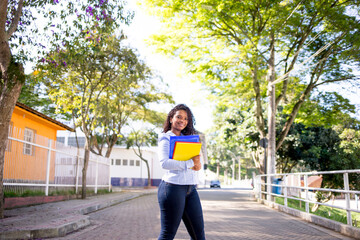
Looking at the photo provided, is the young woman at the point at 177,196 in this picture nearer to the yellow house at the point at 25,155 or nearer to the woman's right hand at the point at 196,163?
the woman's right hand at the point at 196,163

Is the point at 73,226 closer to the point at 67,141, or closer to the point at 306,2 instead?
the point at 306,2

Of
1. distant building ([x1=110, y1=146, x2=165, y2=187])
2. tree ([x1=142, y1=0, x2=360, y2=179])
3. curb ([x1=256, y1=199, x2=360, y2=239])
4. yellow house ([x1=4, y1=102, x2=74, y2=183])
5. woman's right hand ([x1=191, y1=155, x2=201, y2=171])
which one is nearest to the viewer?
woman's right hand ([x1=191, y1=155, x2=201, y2=171])

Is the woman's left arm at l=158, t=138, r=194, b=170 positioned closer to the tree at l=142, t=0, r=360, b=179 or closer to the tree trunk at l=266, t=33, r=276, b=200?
the tree at l=142, t=0, r=360, b=179

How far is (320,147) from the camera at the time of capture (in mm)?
23750

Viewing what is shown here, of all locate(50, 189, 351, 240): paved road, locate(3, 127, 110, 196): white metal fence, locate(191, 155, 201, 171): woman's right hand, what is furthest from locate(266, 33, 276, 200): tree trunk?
locate(191, 155, 201, 171): woman's right hand

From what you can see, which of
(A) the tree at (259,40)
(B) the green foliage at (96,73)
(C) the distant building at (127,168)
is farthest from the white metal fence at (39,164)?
(C) the distant building at (127,168)

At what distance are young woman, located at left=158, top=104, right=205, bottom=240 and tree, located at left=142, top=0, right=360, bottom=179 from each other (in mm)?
11088

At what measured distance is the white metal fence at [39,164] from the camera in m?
9.67

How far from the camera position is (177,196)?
2910 mm

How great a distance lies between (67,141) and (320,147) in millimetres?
31031

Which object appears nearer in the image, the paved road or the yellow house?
the paved road

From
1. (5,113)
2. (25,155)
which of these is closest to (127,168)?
(25,155)

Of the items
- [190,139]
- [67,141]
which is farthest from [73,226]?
[67,141]

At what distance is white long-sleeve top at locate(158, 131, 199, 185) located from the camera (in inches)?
117
